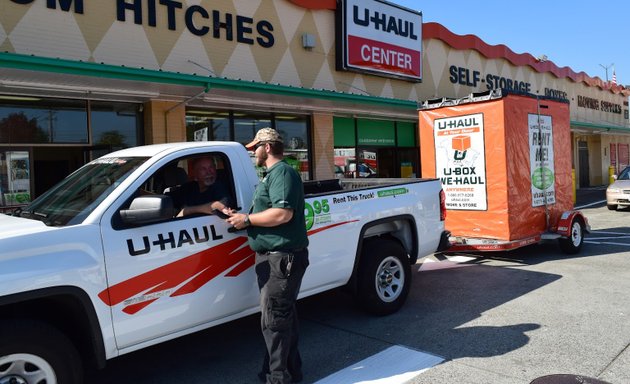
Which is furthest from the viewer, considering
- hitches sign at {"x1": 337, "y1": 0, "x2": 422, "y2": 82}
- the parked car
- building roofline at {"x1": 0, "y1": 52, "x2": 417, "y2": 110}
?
the parked car

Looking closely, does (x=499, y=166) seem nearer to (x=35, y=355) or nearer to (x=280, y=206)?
(x=280, y=206)

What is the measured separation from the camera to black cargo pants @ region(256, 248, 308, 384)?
359 cm

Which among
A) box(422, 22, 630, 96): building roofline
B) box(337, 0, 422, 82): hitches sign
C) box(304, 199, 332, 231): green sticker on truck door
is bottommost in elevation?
box(304, 199, 332, 231): green sticker on truck door

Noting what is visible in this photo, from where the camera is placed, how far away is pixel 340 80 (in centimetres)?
1384

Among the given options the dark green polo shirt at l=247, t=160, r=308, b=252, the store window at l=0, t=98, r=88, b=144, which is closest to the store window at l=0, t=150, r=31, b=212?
the store window at l=0, t=98, r=88, b=144

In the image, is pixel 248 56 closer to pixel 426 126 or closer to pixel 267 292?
pixel 426 126

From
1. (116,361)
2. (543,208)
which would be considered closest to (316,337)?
(116,361)

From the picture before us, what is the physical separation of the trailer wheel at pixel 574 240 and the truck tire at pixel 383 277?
4.30 m

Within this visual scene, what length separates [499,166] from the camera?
7.87 m

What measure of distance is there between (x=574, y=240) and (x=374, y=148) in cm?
773

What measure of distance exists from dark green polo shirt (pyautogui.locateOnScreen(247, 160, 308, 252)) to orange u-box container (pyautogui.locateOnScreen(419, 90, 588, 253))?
4974mm

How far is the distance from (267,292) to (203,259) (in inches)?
23.0

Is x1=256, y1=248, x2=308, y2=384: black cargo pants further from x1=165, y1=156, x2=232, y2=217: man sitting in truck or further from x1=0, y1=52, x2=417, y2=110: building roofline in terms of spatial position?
x1=0, y1=52, x2=417, y2=110: building roofline

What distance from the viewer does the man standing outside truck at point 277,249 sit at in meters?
3.59
